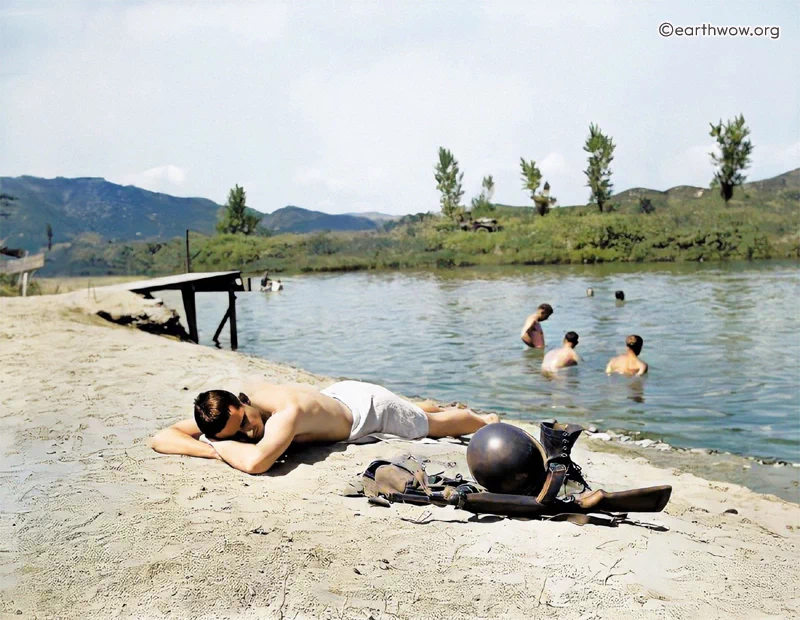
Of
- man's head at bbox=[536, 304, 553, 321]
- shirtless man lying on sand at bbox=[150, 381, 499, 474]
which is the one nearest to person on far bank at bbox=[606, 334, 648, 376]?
man's head at bbox=[536, 304, 553, 321]

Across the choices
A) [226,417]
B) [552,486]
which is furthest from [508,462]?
[226,417]

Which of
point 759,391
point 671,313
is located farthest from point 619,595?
point 671,313

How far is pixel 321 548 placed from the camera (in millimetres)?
4297

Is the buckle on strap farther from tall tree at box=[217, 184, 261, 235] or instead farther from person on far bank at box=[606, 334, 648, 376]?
tall tree at box=[217, 184, 261, 235]

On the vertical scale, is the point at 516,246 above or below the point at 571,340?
above

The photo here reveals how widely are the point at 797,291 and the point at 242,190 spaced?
49.9 metres

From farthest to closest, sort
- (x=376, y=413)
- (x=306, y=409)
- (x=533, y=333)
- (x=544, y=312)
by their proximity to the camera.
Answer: (x=533, y=333)
(x=544, y=312)
(x=376, y=413)
(x=306, y=409)

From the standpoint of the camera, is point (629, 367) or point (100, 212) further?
point (100, 212)

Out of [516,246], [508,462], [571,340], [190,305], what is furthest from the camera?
[516,246]

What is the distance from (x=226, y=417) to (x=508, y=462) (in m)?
1.90

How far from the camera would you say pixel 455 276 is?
41.9 meters

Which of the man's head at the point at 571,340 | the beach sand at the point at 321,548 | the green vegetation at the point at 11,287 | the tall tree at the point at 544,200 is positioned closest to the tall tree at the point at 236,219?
the tall tree at the point at 544,200

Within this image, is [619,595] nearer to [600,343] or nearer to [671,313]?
[600,343]

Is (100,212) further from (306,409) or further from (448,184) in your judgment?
→ (306,409)
